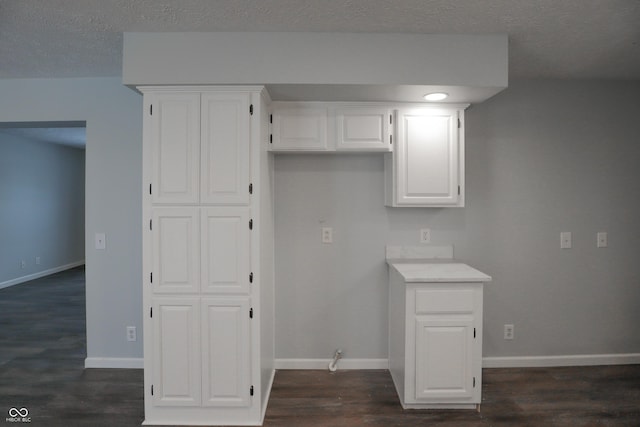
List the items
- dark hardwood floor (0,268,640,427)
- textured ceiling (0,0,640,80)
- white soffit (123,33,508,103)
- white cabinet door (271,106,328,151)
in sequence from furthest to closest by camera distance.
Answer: white cabinet door (271,106,328,151), dark hardwood floor (0,268,640,427), white soffit (123,33,508,103), textured ceiling (0,0,640,80)

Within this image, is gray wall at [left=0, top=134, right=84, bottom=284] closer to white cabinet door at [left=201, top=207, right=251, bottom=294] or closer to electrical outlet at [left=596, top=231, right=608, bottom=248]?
white cabinet door at [left=201, top=207, right=251, bottom=294]

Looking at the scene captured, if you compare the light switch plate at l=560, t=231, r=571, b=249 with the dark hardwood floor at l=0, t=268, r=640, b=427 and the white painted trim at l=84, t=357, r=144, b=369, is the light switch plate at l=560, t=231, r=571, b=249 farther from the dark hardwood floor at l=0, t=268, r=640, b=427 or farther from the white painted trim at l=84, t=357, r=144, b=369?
the white painted trim at l=84, t=357, r=144, b=369

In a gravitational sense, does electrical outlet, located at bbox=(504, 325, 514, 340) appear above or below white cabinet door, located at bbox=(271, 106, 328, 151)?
below

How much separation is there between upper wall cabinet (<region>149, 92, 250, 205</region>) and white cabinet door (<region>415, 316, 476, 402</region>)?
144 cm

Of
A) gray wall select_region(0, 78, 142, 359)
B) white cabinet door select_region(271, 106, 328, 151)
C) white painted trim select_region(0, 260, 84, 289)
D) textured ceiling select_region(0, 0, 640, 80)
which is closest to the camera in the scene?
textured ceiling select_region(0, 0, 640, 80)

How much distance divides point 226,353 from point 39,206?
602 cm

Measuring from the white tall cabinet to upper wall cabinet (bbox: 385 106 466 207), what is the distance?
1.03 metres

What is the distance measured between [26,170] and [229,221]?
5.85 meters

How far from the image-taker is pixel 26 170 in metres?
5.98

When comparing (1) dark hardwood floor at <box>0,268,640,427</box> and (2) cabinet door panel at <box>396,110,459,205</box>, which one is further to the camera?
(2) cabinet door panel at <box>396,110,459,205</box>

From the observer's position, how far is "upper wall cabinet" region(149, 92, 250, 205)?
2152mm

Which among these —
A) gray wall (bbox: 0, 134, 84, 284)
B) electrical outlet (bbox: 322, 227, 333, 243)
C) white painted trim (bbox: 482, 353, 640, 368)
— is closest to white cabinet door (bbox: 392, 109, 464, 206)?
electrical outlet (bbox: 322, 227, 333, 243)

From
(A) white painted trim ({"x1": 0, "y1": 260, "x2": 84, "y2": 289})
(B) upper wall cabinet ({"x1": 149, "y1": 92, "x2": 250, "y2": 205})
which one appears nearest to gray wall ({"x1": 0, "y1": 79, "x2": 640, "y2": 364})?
(B) upper wall cabinet ({"x1": 149, "y1": 92, "x2": 250, "y2": 205})

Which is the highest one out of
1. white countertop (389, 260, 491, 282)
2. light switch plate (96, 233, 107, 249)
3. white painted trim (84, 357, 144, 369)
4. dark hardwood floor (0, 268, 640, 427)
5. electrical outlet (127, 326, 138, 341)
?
light switch plate (96, 233, 107, 249)
